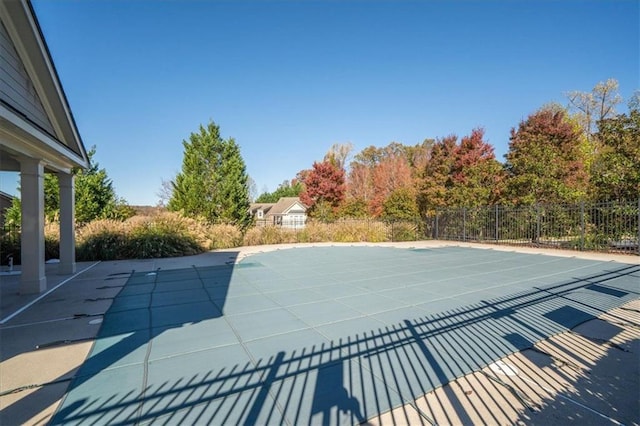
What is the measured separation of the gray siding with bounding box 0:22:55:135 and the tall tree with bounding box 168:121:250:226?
10.3m

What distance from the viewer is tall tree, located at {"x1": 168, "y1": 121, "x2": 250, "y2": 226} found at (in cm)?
1596

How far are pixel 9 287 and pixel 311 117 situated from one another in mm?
17436

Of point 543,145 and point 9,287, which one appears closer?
point 9,287

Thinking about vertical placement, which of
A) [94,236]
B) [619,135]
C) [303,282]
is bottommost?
[303,282]

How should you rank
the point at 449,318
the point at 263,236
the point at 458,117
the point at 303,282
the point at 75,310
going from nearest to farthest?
the point at 449,318
the point at 75,310
the point at 303,282
the point at 263,236
the point at 458,117

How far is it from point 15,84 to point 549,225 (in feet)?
55.3

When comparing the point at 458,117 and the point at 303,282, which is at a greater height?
the point at 458,117

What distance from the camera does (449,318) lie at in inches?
166

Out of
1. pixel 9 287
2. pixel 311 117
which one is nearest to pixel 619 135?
pixel 311 117

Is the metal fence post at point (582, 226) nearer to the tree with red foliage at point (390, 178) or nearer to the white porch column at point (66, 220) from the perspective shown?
the tree with red foliage at point (390, 178)

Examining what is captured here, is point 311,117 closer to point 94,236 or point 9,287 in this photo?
point 94,236

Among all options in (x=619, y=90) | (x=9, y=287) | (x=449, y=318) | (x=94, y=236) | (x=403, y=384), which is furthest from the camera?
(x=619, y=90)

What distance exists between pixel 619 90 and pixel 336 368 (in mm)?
28306

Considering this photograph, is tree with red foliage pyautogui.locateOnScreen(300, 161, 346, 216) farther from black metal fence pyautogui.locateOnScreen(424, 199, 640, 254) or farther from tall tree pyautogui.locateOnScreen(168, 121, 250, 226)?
black metal fence pyautogui.locateOnScreen(424, 199, 640, 254)
